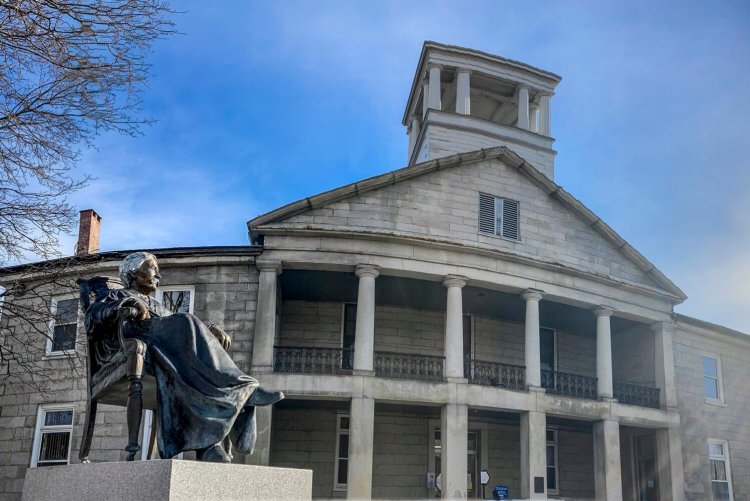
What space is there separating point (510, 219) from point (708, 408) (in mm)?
9137

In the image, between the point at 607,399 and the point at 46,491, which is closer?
the point at 46,491

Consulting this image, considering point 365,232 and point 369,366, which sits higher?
point 365,232

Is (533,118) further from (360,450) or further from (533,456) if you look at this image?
(360,450)

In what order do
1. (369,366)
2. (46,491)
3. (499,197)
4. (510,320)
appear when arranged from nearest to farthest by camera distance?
(46,491)
(369,366)
(499,197)
(510,320)

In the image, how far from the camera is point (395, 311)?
23.8m

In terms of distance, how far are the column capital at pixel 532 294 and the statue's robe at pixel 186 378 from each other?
1571cm

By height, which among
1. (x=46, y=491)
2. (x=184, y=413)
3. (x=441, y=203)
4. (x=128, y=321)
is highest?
(x=441, y=203)

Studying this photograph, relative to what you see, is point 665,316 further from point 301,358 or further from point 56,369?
point 56,369

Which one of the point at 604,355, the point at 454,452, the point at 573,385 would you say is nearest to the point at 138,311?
the point at 454,452

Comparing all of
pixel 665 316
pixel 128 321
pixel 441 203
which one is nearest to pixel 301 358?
pixel 441 203

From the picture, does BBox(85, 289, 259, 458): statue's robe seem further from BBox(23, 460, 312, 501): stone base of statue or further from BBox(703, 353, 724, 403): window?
Answer: BBox(703, 353, 724, 403): window

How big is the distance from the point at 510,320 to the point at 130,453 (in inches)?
789

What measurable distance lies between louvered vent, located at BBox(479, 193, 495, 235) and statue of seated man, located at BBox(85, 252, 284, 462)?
1616 centimetres

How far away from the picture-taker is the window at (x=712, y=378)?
25.9 meters
